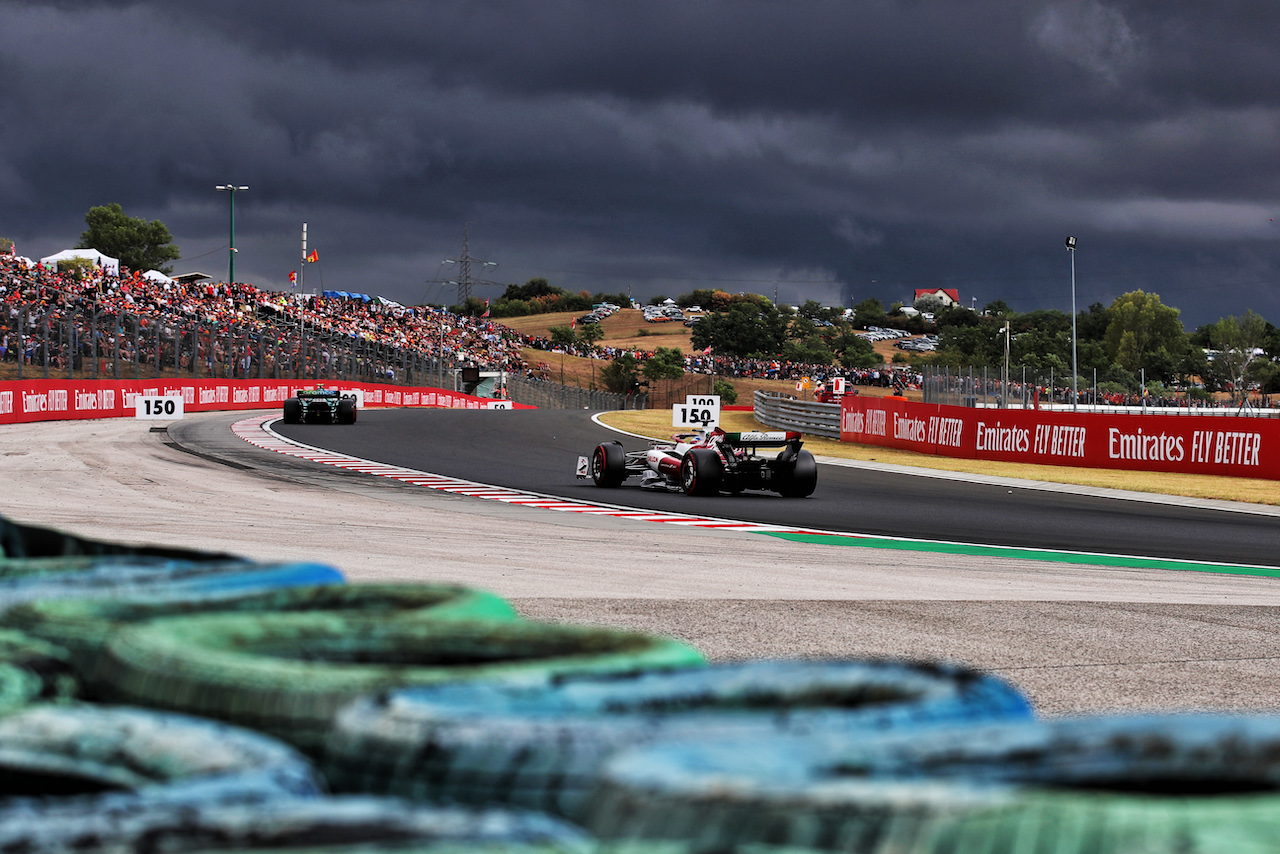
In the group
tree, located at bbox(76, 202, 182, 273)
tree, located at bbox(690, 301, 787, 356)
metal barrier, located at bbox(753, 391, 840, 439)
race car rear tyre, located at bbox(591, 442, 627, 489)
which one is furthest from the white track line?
tree, located at bbox(690, 301, 787, 356)

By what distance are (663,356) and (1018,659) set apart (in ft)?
385

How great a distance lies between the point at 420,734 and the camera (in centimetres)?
128

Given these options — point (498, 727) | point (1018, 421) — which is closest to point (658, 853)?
point (498, 727)

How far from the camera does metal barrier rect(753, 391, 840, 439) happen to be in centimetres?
3183

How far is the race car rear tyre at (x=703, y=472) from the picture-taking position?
49.9ft

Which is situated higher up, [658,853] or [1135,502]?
[658,853]

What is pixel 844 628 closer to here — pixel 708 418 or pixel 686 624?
pixel 686 624

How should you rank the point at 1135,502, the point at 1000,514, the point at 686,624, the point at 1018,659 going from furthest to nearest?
the point at 1135,502
the point at 1000,514
the point at 686,624
the point at 1018,659

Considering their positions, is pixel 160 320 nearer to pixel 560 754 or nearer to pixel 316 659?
pixel 316 659

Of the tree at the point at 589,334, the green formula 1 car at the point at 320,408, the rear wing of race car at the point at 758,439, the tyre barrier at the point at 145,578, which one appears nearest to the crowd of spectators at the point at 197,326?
the green formula 1 car at the point at 320,408

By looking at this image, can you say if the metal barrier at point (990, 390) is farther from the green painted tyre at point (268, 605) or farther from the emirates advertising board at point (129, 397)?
the green painted tyre at point (268, 605)

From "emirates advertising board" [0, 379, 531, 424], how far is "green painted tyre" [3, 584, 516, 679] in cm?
2857

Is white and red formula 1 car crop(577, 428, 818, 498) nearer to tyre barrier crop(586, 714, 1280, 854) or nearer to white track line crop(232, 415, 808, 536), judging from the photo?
white track line crop(232, 415, 808, 536)

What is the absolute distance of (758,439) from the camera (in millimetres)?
15273
